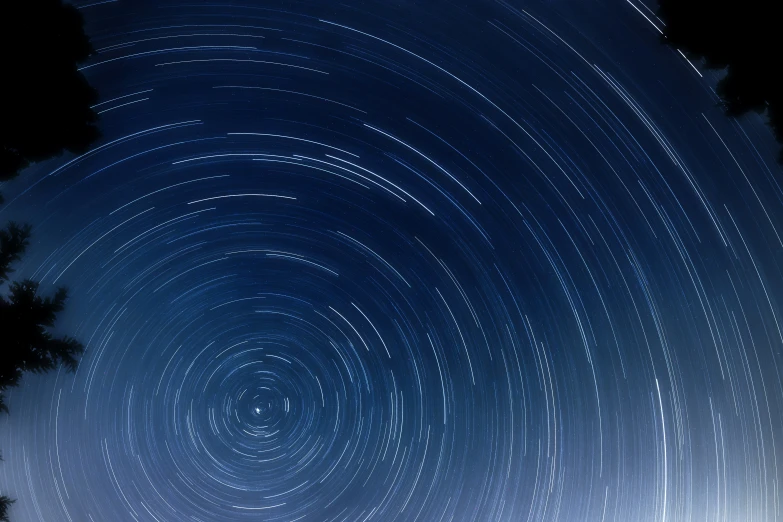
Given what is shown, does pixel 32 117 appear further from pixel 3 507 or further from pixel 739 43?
pixel 739 43

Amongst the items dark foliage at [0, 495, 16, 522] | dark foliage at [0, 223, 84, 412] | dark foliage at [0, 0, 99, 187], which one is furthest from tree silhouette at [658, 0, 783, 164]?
dark foliage at [0, 495, 16, 522]

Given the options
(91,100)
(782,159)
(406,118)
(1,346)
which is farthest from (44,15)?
(782,159)

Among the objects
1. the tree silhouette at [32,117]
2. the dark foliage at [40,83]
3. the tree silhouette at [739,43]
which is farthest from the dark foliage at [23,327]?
the tree silhouette at [739,43]

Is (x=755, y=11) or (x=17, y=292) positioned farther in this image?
(x=17, y=292)

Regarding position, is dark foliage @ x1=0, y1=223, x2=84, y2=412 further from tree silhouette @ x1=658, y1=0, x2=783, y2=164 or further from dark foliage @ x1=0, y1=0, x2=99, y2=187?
tree silhouette @ x1=658, y1=0, x2=783, y2=164

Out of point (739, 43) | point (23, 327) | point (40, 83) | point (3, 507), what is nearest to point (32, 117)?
point (40, 83)

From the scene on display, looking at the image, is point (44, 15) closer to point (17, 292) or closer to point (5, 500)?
point (17, 292)
